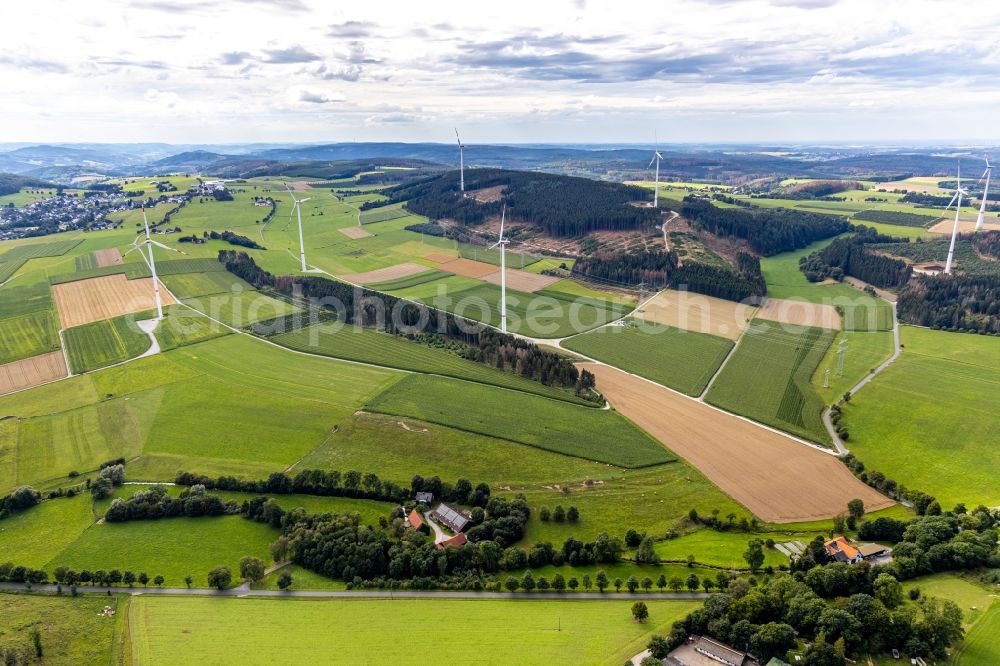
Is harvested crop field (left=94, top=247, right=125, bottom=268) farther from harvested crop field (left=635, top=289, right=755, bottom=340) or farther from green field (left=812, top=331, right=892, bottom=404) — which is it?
green field (left=812, top=331, right=892, bottom=404)

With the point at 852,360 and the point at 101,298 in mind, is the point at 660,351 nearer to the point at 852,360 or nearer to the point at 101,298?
the point at 852,360

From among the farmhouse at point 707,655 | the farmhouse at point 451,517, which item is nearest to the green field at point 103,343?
the farmhouse at point 451,517

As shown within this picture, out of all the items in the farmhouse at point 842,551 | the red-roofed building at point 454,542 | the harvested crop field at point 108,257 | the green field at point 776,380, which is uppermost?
the harvested crop field at point 108,257

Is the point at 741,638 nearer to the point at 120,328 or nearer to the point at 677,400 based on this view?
the point at 677,400

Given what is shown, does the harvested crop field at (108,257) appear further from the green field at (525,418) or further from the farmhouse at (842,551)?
the farmhouse at (842,551)

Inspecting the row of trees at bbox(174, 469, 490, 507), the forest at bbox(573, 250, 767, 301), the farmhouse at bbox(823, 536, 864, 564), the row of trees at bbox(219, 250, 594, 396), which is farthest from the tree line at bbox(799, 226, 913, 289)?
the row of trees at bbox(174, 469, 490, 507)

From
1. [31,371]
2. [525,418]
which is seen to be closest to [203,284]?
[31,371]

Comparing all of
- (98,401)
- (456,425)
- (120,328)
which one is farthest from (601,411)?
(120,328)
